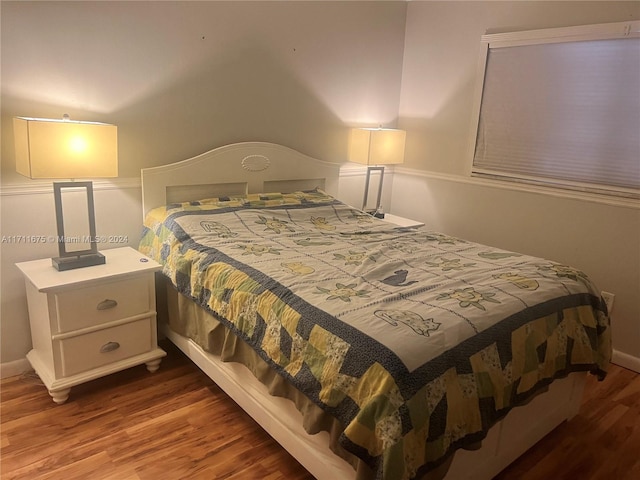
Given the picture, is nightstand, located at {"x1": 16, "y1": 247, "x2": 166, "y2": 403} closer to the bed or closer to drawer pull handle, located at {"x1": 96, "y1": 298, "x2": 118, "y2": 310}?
drawer pull handle, located at {"x1": 96, "y1": 298, "x2": 118, "y2": 310}

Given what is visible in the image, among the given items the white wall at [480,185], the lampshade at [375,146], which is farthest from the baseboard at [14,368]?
the white wall at [480,185]

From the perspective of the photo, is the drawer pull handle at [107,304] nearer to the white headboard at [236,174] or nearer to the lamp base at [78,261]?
the lamp base at [78,261]

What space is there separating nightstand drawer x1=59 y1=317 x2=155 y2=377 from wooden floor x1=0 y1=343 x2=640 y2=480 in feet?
0.51

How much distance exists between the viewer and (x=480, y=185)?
135 inches

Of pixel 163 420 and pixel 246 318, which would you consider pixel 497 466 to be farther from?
pixel 163 420

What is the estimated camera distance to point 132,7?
7.91ft

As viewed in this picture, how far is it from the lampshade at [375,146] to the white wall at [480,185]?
40cm

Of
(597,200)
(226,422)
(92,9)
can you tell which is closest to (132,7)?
(92,9)

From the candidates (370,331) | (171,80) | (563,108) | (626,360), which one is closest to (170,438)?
(370,331)

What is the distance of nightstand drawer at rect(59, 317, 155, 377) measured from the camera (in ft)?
6.98

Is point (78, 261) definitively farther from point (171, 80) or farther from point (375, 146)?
point (375, 146)

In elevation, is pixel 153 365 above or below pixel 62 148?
below

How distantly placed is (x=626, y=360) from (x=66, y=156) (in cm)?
323

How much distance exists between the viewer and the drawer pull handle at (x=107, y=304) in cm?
217
